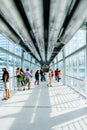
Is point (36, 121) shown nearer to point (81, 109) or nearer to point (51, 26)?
point (81, 109)

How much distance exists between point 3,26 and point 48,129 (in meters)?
3.75

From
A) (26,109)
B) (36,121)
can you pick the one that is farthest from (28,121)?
(26,109)

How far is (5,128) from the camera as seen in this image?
17.0 feet

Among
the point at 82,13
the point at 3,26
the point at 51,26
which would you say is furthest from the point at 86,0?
the point at 3,26

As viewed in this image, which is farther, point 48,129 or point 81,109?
point 81,109

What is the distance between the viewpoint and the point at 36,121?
19.2 ft

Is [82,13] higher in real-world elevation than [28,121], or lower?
higher

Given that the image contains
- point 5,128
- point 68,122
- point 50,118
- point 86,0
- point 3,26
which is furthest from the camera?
point 3,26

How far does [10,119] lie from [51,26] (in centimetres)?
328

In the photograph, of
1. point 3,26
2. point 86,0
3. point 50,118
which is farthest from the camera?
point 3,26

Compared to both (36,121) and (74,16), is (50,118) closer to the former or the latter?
(36,121)

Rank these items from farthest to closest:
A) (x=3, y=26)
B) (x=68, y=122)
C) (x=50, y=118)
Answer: (x=3, y=26) < (x=50, y=118) < (x=68, y=122)

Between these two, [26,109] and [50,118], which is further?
[26,109]

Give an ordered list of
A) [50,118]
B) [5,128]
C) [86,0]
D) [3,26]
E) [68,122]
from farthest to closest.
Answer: [3,26]
[50,118]
[68,122]
[5,128]
[86,0]
